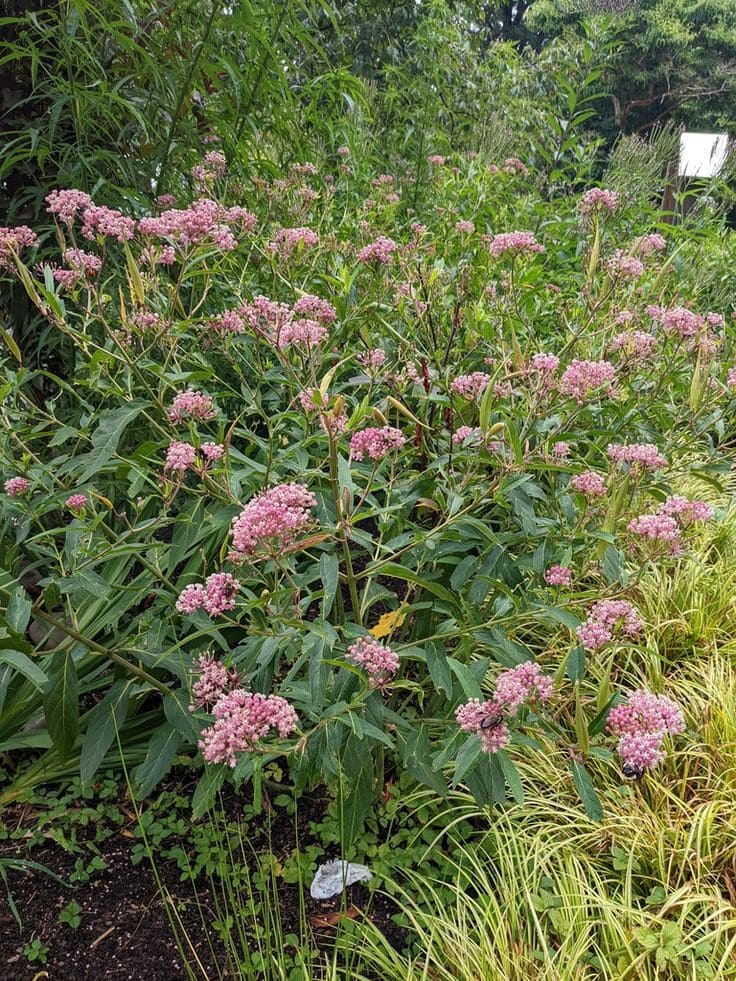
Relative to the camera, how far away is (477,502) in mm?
1307

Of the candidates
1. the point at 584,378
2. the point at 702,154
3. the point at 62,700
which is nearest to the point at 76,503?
the point at 62,700

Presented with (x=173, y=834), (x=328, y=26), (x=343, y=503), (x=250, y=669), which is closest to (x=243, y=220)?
(x=343, y=503)

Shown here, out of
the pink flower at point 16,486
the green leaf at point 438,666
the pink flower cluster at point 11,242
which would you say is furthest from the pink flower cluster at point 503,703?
the pink flower cluster at point 11,242

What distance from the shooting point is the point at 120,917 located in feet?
5.04

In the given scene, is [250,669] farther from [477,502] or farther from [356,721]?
[477,502]

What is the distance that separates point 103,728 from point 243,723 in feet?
2.17

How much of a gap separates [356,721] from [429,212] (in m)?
3.12

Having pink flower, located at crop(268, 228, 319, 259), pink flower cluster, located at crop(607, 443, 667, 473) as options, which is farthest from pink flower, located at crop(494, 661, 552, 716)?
pink flower, located at crop(268, 228, 319, 259)

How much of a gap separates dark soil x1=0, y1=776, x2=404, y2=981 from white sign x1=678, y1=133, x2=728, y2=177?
3.73 meters

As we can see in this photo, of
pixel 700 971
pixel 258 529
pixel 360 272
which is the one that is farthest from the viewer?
pixel 360 272

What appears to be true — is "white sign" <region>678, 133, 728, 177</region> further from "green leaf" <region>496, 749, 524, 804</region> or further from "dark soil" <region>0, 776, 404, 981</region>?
"dark soil" <region>0, 776, 404, 981</region>

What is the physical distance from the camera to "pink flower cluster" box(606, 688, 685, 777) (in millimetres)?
1036

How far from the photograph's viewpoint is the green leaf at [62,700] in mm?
1403

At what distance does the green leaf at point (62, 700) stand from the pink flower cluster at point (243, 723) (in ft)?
1.57
